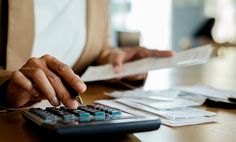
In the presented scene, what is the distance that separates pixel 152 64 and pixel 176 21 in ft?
16.9

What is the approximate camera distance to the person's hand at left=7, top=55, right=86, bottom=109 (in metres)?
0.61

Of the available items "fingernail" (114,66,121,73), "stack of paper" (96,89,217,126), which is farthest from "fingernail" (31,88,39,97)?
"fingernail" (114,66,121,73)

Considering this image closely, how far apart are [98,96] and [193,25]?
5.33m

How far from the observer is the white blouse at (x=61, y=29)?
1.12 meters

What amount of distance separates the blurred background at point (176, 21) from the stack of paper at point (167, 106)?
467 cm

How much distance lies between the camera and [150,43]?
5.90 metres

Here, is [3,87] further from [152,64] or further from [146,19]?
[146,19]

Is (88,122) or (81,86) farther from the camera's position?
(81,86)

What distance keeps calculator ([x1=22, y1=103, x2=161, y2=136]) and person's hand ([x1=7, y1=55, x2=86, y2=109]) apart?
0.15 ft

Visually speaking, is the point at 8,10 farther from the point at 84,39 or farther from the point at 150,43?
the point at 150,43

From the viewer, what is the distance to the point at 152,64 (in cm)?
103

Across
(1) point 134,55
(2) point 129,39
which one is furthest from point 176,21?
(1) point 134,55

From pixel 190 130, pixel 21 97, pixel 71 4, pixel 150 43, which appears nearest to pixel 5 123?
pixel 21 97

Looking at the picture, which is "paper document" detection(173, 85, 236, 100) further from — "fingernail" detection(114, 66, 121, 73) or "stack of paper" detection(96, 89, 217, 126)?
"fingernail" detection(114, 66, 121, 73)
